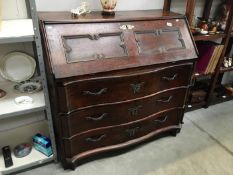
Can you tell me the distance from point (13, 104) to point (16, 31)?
47 cm

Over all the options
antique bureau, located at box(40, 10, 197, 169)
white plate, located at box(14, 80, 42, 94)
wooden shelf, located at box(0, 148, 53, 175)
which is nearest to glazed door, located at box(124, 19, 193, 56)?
antique bureau, located at box(40, 10, 197, 169)

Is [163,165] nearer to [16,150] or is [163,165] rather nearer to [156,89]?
[156,89]

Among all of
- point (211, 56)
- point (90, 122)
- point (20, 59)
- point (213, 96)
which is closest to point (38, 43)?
point (20, 59)

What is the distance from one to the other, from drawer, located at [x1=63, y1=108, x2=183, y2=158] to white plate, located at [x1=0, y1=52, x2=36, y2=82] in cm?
58

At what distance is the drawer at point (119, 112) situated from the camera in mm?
1424

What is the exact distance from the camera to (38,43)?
4.02ft

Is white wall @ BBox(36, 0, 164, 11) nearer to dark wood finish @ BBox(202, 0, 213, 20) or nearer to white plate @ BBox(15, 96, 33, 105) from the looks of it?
dark wood finish @ BBox(202, 0, 213, 20)

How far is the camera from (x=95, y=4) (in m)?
1.71

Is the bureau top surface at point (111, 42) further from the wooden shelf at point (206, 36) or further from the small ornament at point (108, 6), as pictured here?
the wooden shelf at point (206, 36)

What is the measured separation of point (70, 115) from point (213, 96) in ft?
5.83

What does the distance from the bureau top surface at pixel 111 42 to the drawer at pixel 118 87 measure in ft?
0.23

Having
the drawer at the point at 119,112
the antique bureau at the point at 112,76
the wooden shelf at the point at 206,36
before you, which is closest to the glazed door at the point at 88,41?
the antique bureau at the point at 112,76

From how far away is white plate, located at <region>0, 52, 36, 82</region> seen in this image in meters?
1.55

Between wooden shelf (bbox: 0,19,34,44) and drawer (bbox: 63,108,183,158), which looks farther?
drawer (bbox: 63,108,183,158)
